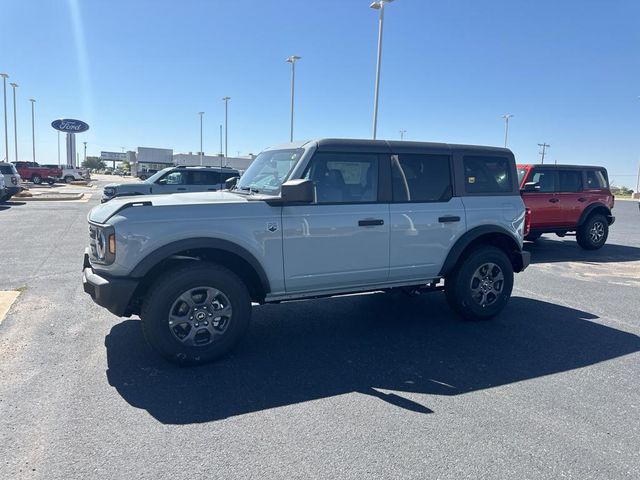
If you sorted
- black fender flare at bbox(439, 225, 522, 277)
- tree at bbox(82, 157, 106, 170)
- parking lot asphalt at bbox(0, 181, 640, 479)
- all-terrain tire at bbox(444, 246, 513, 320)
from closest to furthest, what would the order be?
1. parking lot asphalt at bbox(0, 181, 640, 479)
2. black fender flare at bbox(439, 225, 522, 277)
3. all-terrain tire at bbox(444, 246, 513, 320)
4. tree at bbox(82, 157, 106, 170)

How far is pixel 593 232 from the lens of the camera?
11539 mm

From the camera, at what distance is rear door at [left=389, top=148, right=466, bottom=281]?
5.02 meters

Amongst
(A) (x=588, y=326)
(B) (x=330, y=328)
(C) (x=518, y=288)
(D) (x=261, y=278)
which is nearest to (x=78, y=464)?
(D) (x=261, y=278)

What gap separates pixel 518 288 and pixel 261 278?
4762mm

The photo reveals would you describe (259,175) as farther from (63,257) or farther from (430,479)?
(63,257)

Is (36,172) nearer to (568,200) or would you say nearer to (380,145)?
(568,200)

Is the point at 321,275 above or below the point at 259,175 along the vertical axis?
below

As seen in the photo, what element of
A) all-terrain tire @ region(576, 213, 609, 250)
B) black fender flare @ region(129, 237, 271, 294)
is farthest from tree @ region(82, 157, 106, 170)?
black fender flare @ region(129, 237, 271, 294)

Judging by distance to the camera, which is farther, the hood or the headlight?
the hood

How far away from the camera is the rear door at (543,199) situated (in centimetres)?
1057

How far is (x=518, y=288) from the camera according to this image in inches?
293

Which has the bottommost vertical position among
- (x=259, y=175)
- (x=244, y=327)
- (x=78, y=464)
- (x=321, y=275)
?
(x=78, y=464)

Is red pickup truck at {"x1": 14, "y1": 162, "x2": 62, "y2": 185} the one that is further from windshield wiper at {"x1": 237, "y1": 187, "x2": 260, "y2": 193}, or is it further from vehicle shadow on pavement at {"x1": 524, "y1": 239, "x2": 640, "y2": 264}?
windshield wiper at {"x1": 237, "y1": 187, "x2": 260, "y2": 193}

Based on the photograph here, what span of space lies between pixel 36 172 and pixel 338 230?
43776 mm
